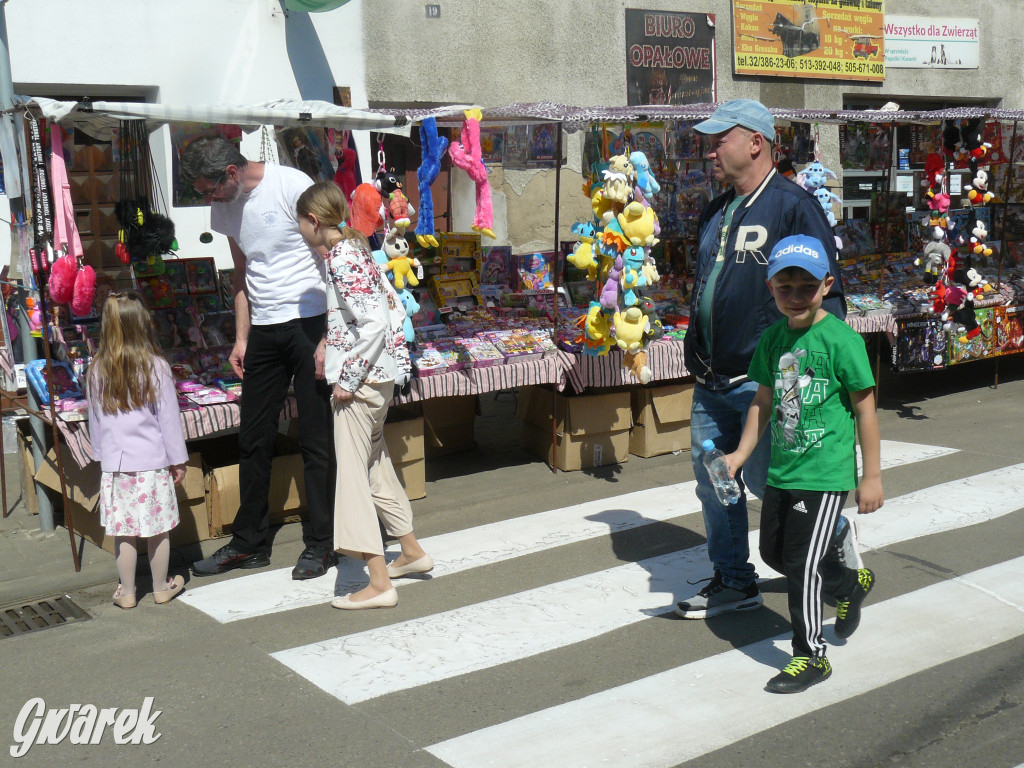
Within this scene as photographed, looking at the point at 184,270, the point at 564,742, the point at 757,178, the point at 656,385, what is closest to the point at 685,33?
the point at 656,385

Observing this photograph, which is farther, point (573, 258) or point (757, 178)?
point (573, 258)

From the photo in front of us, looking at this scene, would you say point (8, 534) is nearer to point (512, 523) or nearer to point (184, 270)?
point (184, 270)

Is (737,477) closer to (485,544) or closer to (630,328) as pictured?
(485,544)

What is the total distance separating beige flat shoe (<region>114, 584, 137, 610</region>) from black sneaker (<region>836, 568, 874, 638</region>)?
3207 mm

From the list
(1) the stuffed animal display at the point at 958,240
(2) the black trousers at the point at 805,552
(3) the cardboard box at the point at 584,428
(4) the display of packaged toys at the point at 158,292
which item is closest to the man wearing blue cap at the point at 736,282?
(2) the black trousers at the point at 805,552

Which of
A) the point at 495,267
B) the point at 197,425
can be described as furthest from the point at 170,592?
the point at 495,267

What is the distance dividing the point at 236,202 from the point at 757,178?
2609 mm

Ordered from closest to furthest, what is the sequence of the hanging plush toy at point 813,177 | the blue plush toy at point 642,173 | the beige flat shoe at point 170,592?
the beige flat shoe at point 170,592 < the blue plush toy at point 642,173 < the hanging plush toy at point 813,177

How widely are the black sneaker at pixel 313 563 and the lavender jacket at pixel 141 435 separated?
0.79m

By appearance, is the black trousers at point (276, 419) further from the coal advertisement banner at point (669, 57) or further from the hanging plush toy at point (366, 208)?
the coal advertisement banner at point (669, 57)

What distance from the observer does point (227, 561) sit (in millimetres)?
5566

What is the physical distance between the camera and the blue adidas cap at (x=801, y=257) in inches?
148

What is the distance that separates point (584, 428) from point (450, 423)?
3.68ft

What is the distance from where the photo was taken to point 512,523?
633 centimetres
